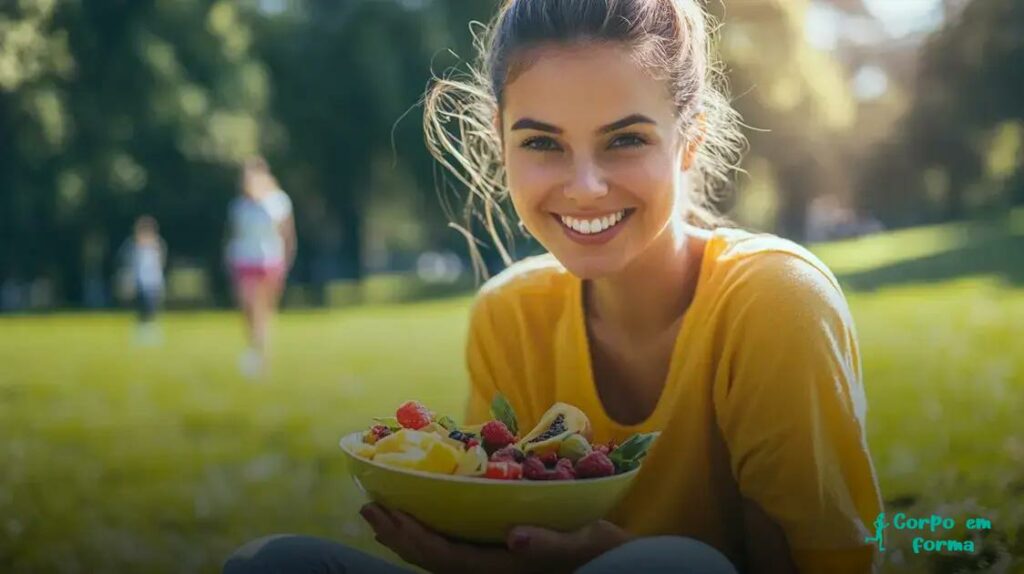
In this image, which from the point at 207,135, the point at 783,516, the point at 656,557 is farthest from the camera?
the point at 207,135

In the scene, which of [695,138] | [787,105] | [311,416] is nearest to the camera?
[695,138]

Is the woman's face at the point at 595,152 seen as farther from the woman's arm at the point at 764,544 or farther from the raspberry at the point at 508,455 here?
the woman's arm at the point at 764,544

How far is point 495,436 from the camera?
1372mm

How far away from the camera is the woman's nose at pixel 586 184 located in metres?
1.36

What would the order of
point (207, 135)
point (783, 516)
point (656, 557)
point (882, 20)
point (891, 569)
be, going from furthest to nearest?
point (207, 135), point (882, 20), point (891, 569), point (783, 516), point (656, 557)

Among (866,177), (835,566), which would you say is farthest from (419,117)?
(835,566)

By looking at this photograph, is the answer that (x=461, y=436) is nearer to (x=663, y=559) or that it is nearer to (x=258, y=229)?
(x=663, y=559)

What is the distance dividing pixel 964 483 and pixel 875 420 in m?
0.18

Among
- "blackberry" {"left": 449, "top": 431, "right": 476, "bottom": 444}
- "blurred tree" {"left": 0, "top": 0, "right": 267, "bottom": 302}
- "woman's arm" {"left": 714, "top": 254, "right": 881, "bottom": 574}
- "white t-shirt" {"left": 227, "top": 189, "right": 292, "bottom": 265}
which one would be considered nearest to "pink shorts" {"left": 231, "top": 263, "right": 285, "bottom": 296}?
"white t-shirt" {"left": 227, "top": 189, "right": 292, "bottom": 265}

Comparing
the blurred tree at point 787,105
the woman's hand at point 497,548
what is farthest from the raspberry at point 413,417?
the blurred tree at point 787,105

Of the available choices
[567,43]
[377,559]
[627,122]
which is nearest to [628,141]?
[627,122]

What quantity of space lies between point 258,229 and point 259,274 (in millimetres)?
83

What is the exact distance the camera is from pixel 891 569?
1.77 m

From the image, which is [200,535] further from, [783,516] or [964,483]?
[964,483]
